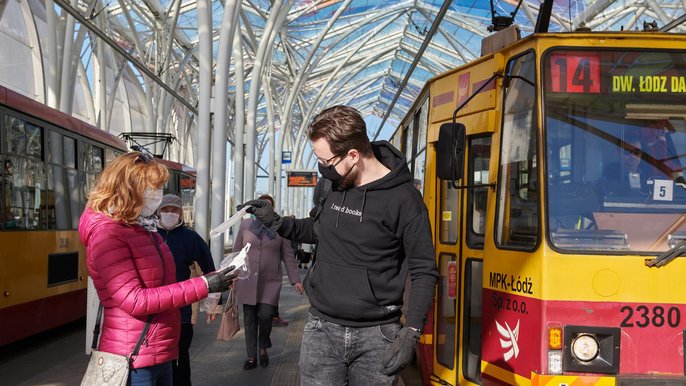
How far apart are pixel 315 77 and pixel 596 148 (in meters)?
50.8

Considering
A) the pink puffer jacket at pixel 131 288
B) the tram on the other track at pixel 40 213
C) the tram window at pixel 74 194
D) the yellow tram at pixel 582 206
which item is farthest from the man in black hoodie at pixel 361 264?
the tram window at pixel 74 194

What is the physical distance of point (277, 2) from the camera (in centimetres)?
2402

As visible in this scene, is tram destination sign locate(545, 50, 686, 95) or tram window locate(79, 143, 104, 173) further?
tram window locate(79, 143, 104, 173)

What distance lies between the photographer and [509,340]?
5.12 metres

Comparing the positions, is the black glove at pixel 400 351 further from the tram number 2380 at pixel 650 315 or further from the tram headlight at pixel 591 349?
the tram number 2380 at pixel 650 315

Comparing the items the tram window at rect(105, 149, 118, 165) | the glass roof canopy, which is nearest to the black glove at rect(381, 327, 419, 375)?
the tram window at rect(105, 149, 118, 165)

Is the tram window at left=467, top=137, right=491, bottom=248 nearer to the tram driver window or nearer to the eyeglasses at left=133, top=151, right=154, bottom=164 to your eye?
the eyeglasses at left=133, top=151, right=154, bottom=164

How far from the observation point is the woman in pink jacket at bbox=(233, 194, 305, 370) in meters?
8.65

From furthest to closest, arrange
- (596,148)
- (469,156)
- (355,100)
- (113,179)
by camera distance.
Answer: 1. (355,100)
2. (469,156)
3. (596,148)
4. (113,179)

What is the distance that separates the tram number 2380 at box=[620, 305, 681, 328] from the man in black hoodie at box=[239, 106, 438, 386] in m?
1.53

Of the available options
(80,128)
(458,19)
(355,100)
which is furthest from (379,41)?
(80,128)

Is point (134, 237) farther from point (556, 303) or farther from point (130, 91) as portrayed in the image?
point (130, 91)

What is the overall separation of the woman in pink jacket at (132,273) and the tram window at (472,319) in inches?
106

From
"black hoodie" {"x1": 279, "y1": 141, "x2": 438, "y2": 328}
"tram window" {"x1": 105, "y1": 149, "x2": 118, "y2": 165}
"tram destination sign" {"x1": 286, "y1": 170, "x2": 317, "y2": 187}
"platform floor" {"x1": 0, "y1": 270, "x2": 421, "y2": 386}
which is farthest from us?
"tram destination sign" {"x1": 286, "y1": 170, "x2": 317, "y2": 187}
